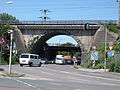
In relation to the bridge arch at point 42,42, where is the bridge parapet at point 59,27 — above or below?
above

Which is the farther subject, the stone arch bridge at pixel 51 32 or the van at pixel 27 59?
the stone arch bridge at pixel 51 32

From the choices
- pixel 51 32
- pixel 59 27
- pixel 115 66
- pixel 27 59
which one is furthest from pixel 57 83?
pixel 51 32

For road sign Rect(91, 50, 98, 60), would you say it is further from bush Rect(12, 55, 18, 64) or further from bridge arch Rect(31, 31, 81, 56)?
bridge arch Rect(31, 31, 81, 56)

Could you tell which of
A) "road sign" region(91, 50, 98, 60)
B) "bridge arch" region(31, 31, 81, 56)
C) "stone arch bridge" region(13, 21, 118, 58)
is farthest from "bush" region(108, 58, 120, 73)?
"bridge arch" region(31, 31, 81, 56)

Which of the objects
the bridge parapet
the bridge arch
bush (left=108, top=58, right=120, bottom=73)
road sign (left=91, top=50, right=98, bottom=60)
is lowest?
bush (left=108, top=58, right=120, bottom=73)

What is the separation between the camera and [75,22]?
66938mm

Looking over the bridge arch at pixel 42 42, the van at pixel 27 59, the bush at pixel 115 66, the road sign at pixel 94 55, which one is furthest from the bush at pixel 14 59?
the bush at pixel 115 66

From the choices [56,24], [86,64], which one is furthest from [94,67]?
[56,24]

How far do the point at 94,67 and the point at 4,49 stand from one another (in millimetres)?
23985

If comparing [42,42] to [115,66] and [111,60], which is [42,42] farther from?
[115,66]

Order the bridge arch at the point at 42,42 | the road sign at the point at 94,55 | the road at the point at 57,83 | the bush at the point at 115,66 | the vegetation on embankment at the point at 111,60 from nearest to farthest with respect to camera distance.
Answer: the road at the point at 57,83 < the bush at the point at 115,66 < the vegetation on embankment at the point at 111,60 < the road sign at the point at 94,55 < the bridge arch at the point at 42,42

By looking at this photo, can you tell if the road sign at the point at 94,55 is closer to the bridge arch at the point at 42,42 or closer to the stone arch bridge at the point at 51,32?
the stone arch bridge at the point at 51,32

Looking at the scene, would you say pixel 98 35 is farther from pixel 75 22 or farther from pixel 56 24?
pixel 56 24

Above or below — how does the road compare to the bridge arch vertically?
below
